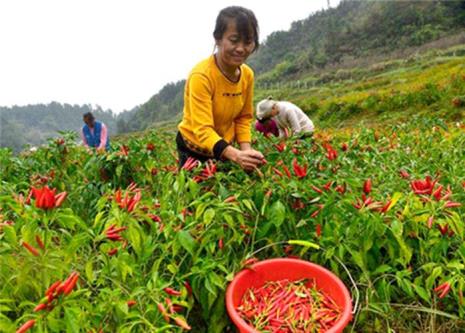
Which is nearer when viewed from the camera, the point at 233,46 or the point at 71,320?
the point at 71,320

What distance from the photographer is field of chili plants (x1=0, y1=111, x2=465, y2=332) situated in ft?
4.04

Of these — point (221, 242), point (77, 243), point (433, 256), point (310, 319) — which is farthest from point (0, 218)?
point (433, 256)

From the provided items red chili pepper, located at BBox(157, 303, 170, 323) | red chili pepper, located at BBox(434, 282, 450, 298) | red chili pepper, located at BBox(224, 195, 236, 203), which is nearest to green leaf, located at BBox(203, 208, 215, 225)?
red chili pepper, located at BBox(224, 195, 236, 203)

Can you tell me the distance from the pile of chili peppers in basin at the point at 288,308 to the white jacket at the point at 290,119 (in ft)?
8.34

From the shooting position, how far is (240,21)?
194cm

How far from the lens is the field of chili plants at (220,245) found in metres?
1.23

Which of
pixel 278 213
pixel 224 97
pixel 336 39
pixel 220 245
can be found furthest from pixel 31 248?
pixel 336 39

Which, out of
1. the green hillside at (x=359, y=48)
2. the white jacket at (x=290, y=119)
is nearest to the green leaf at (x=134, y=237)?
the white jacket at (x=290, y=119)

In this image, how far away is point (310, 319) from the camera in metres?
1.50

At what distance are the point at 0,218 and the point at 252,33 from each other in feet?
4.75

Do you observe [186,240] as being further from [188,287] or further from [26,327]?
[26,327]

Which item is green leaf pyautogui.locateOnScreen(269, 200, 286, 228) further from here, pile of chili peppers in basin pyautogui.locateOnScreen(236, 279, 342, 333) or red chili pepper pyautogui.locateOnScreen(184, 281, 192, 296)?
red chili pepper pyautogui.locateOnScreen(184, 281, 192, 296)

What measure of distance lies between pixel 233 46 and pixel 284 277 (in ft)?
3.87

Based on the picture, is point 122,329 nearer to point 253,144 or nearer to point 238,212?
point 238,212
